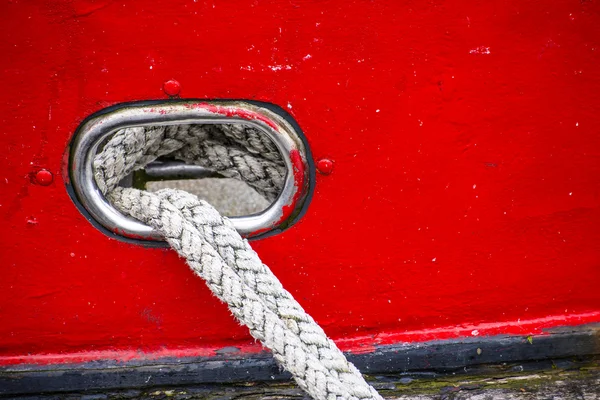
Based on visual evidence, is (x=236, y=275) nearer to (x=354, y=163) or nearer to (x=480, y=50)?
(x=354, y=163)

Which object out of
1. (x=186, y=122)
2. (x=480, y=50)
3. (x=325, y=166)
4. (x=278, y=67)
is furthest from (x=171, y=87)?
(x=480, y=50)

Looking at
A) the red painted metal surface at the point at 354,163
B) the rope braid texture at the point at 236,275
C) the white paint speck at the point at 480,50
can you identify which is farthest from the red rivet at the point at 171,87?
the white paint speck at the point at 480,50

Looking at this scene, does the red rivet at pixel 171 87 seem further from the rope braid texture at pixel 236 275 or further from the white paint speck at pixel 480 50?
the white paint speck at pixel 480 50

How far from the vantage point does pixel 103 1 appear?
2.74 feet

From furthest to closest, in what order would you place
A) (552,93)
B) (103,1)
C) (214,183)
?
(214,183)
(552,93)
(103,1)

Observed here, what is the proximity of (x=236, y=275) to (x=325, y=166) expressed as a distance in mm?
235

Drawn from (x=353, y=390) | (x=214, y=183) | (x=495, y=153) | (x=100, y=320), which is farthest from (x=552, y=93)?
(x=214, y=183)

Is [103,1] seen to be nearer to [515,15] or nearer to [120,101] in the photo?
[120,101]

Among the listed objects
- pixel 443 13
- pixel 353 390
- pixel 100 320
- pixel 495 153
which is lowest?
pixel 353 390

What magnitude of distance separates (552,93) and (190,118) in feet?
1.99

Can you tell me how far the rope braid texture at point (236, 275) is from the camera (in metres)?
0.90

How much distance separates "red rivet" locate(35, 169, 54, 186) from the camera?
92cm

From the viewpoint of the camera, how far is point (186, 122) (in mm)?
907

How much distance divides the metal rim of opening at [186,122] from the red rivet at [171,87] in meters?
0.02
